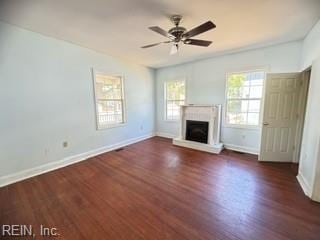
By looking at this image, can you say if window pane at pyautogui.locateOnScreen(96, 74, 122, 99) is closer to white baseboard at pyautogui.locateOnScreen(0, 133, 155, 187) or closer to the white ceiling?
the white ceiling

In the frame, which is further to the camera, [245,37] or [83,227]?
[245,37]

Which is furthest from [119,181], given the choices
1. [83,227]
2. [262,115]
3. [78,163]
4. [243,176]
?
[262,115]

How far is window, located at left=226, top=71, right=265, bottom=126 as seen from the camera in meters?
3.76

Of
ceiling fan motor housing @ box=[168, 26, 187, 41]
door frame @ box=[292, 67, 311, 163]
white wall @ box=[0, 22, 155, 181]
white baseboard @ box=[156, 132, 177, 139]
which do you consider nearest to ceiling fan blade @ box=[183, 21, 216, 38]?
ceiling fan motor housing @ box=[168, 26, 187, 41]

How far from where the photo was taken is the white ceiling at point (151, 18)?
1.94m

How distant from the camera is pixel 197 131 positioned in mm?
4516

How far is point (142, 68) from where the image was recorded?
205 inches

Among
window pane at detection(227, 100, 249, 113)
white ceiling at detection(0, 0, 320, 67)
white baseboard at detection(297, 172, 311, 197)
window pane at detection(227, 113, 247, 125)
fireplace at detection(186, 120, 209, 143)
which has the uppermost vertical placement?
white ceiling at detection(0, 0, 320, 67)

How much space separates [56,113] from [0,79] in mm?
981

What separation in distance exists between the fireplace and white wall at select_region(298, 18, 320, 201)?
212 centimetres

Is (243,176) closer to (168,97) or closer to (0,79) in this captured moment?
(168,97)

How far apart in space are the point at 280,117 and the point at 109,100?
170 inches

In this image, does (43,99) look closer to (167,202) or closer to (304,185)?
(167,202)

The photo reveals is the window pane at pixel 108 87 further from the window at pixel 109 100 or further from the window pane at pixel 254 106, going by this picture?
the window pane at pixel 254 106
